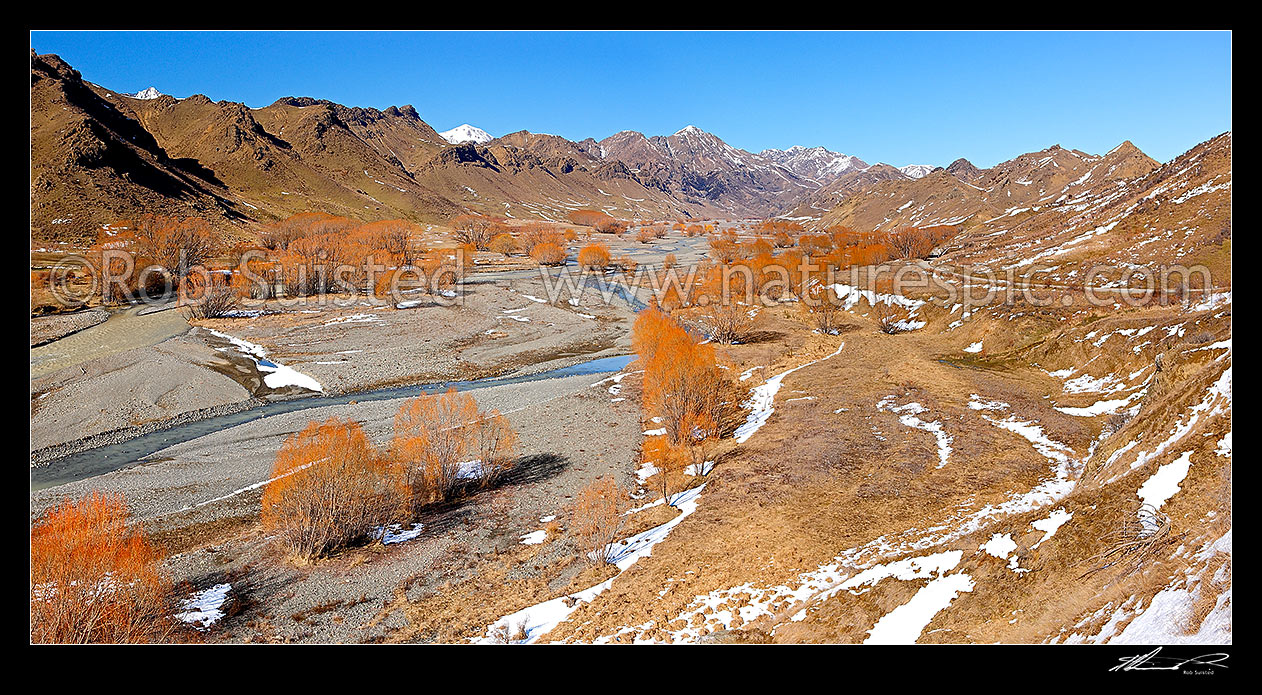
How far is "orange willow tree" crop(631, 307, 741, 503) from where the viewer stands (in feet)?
87.8

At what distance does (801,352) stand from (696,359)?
17793 millimetres

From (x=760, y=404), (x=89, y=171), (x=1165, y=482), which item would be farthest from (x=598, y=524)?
(x=89, y=171)

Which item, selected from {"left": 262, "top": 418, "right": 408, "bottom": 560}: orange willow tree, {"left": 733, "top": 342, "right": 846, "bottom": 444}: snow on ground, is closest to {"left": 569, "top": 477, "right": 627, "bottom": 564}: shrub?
{"left": 262, "top": 418, "right": 408, "bottom": 560}: orange willow tree

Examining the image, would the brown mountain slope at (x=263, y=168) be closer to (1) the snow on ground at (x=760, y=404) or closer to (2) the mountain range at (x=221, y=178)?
(2) the mountain range at (x=221, y=178)

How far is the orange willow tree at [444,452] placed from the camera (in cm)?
2331

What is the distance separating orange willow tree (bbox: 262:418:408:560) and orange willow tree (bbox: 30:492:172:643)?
3.62 metres

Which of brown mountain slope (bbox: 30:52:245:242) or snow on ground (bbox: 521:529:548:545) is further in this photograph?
brown mountain slope (bbox: 30:52:245:242)

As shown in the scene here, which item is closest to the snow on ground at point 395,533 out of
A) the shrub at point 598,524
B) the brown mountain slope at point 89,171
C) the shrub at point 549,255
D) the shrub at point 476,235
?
the shrub at point 598,524

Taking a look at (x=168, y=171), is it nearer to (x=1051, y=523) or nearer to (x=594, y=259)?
(x=594, y=259)

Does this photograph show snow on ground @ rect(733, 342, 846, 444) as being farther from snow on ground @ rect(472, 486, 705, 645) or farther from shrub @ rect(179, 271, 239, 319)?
shrub @ rect(179, 271, 239, 319)

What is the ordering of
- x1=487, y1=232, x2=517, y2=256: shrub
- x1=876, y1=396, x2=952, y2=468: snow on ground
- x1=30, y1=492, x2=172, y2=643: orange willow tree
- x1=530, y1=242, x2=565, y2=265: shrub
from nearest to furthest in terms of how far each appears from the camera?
x1=30, y1=492, x2=172, y2=643: orange willow tree, x1=876, y1=396, x2=952, y2=468: snow on ground, x1=530, y1=242, x2=565, y2=265: shrub, x1=487, y1=232, x2=517, y2=256: shrub

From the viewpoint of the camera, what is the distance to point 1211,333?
23.5m
